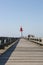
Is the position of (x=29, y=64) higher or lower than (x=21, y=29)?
lower

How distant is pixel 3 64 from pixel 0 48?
384 inches

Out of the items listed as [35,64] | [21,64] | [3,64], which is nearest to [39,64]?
[35,64]

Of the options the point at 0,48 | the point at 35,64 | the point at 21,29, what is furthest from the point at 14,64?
the point at 21,29

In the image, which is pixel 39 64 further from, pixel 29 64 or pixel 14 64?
pixel 14 64

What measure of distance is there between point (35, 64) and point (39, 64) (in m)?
0.20

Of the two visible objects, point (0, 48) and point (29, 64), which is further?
point (0, 48)

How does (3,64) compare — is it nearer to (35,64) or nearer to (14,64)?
(14,64)

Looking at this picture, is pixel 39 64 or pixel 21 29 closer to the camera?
pixel 39 64

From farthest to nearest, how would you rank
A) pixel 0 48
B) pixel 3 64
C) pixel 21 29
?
pixel 21 29 → pixel 0 48 → pixel 3 64

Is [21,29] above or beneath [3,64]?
above

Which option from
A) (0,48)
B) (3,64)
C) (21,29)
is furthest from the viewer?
(21,29)

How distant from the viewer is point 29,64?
11836mm

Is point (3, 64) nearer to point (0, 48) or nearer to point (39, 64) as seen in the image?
point (39, 64)

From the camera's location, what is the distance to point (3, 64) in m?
11.6
